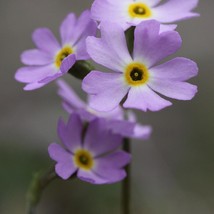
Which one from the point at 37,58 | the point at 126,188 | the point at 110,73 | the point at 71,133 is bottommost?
the point at 126,188

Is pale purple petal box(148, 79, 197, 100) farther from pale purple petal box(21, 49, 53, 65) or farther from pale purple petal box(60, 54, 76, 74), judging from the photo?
pale purple petal box(21, 49, 53, 65)

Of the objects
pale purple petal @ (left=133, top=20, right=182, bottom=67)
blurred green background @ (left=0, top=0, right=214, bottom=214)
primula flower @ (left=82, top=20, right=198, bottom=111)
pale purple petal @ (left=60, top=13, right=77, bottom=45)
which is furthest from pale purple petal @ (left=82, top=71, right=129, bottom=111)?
blurred green background @ (left=0, top=0, right=214, bottom=214)

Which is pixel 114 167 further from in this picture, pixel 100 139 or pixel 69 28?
pixel 69 28

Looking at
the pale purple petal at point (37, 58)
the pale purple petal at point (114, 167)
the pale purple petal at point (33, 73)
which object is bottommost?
the pale purple petal at point (114, 167)

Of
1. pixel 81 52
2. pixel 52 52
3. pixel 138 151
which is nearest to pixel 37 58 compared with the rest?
pixel 52 52

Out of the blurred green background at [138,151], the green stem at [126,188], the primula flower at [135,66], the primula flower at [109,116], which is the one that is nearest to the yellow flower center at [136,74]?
the primula flower at [135,66]

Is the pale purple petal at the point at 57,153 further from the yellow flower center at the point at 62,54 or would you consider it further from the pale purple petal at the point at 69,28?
the pale purple petal at the point at 69,28

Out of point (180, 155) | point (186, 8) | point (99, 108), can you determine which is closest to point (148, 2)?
point (186, 8)
